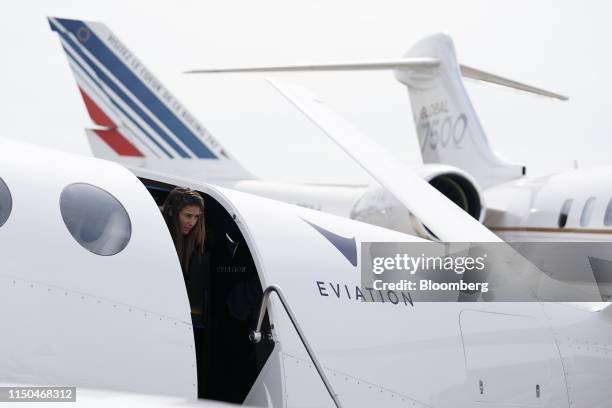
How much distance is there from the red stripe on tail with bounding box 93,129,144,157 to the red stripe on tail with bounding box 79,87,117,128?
21 cm

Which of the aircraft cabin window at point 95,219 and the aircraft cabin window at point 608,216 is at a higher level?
the aircraft cabin window at point 608,216

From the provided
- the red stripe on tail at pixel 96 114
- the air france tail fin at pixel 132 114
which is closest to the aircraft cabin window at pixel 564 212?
the air france tail fin at pixel 132 114

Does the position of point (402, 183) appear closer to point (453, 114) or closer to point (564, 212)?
point (564, 212)

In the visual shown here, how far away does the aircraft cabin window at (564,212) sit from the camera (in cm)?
1427

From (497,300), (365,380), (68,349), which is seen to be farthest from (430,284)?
(68,349)

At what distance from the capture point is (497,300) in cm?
481

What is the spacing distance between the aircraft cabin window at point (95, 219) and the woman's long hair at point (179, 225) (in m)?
0.40

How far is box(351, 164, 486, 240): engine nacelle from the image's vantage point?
1410 centimetres

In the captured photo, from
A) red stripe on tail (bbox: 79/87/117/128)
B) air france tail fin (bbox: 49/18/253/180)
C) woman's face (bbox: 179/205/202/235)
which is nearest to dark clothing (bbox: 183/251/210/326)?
woman's face (bbox: 179/205/202/235)

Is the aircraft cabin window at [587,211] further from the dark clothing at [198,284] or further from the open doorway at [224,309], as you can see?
the dark clothing at [198,284]

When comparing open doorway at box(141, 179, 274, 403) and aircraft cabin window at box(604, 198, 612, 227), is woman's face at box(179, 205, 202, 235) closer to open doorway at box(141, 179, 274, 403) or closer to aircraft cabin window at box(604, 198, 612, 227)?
open doorway at box(141, 179, 274, 403)

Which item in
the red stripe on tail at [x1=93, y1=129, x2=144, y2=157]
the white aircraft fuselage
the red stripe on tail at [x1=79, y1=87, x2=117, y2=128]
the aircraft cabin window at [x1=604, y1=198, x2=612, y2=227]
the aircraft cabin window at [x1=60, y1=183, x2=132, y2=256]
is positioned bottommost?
the white aircraft fuselage

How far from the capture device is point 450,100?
1842cm

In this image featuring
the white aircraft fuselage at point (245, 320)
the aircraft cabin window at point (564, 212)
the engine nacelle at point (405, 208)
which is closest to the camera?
the white aircraft fuselage at point (245, 320)
